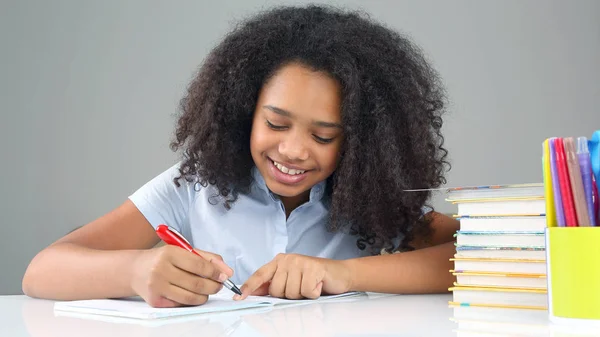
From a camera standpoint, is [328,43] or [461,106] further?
[461,106]

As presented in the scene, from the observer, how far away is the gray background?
9.27ft

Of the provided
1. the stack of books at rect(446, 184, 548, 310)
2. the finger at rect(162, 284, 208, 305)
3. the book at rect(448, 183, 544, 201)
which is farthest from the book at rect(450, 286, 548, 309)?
the finger at rect(162, 284, 208, 305)

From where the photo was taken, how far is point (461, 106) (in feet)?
9.36

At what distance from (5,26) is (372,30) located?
2127 millimetres

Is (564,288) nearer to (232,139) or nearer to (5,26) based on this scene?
(232,139)

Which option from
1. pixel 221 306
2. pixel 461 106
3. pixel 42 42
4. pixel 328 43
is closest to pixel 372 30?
pixel 328 43

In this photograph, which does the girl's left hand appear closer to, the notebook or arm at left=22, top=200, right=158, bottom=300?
the notebook

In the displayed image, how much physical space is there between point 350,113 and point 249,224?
32 cm

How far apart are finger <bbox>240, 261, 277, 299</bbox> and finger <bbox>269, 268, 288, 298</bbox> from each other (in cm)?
1

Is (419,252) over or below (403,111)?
below

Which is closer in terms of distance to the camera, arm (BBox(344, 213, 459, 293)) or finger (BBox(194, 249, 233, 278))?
finger (BBox(194, 249, 233, 278))

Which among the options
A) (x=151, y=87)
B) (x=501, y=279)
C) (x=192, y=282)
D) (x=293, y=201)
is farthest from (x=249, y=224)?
(x=151, y=87)

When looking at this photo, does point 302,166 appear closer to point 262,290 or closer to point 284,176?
point 284,176

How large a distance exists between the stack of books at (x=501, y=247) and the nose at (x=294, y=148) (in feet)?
1.28
